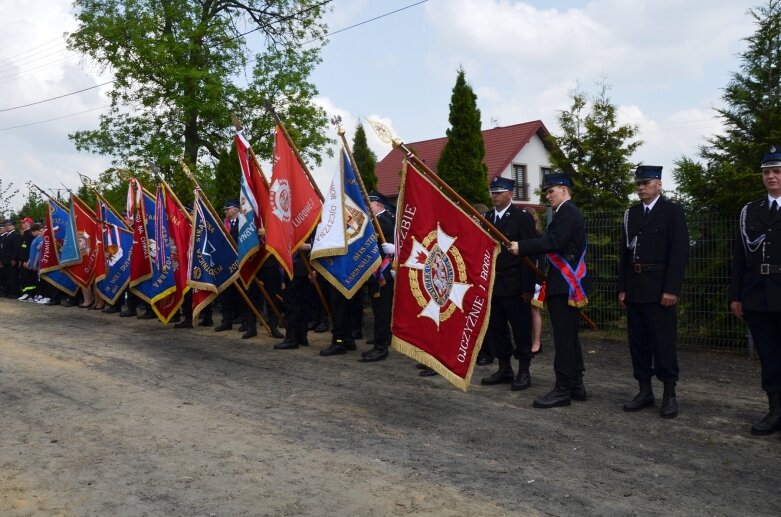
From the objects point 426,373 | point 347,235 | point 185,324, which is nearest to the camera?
point 426,373

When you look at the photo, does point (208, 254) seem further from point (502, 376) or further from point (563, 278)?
point (563, 278)

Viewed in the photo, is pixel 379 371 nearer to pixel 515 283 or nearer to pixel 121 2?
pixel 515 283

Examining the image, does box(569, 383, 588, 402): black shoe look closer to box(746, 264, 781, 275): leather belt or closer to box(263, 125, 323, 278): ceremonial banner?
box(746, 264, 781, 275): leather belt

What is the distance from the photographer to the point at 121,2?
23.1 meters

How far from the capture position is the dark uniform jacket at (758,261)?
512 cm

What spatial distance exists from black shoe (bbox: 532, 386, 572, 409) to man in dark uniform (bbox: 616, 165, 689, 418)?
45cm

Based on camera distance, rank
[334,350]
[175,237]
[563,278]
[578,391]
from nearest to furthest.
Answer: [563,278]
[578,391]
[334,350]
[175,237]

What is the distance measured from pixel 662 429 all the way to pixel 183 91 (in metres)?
20.2

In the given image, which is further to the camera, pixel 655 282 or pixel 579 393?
pixel 579 393

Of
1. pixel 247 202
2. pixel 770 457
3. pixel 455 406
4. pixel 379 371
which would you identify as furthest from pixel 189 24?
pixel 770 457

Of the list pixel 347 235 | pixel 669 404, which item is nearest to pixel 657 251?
pixel 669 404

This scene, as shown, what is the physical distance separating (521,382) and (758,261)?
221 centimetres

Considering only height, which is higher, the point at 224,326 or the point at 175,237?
the point at 175,237

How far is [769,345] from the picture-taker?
5.29 meters
